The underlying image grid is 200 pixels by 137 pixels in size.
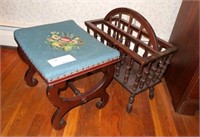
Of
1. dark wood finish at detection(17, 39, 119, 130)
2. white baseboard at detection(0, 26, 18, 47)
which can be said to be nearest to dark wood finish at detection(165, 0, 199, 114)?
dark wood finish at detection(17, 39, 119, 130)

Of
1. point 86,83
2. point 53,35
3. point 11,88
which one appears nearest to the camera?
point 53,35

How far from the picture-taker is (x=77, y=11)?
5.25 feet

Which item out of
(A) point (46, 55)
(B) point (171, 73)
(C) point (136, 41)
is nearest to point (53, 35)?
(A) point (46, 55)

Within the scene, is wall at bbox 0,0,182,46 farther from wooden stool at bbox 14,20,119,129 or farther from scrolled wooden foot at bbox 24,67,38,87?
scrolled wooden foot at bbox 24,67,38,87

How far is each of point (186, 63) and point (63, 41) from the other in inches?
32.3

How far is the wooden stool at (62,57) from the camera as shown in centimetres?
93

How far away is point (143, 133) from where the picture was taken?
3.96 feet

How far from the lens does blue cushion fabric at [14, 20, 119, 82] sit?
2.99 ft

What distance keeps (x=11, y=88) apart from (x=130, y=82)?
0.90 meters

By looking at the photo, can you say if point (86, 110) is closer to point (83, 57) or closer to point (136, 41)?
point (83, 57)

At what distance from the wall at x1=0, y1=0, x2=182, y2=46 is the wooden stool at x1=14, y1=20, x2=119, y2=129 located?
35cm

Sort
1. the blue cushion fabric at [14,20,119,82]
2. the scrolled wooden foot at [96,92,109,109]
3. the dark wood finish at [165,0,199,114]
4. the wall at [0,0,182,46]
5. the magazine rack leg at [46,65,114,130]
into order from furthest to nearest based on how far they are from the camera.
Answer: the wall at [0,0,182,46]
the scrolled wooden foot at [96,92,109,109]
the dark wood finish at [165,0,199,114]
the magazine rack leg at [46,65,114,130]
the blue cushion fabric at [14,20,119,82]

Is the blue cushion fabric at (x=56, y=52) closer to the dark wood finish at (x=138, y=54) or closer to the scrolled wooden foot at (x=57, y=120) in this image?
the dark wood finish at (x=138, y=54)

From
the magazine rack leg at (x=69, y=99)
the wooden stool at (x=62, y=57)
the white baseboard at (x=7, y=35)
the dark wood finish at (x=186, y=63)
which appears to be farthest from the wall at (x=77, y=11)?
the magazine rack leg at (x=69, y=99)
